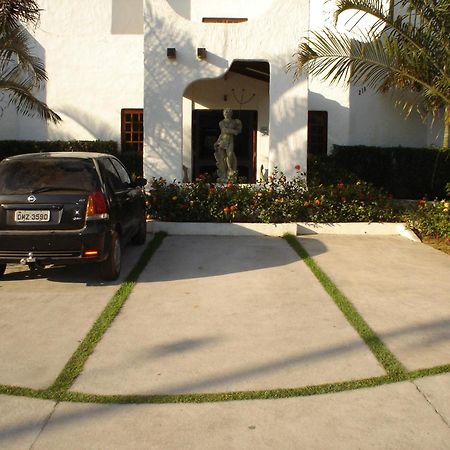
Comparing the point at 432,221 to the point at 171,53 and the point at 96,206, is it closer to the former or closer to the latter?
the point at 171,53

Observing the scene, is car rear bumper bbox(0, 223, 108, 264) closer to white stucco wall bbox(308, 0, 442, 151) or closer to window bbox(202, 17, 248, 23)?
white stucco wall bbox(308, 0, 442, 151)

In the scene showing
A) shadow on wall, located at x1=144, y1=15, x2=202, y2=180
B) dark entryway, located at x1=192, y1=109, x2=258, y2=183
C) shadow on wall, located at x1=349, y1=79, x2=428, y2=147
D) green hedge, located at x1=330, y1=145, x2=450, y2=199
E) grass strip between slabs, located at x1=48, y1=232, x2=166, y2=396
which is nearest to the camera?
grass strip between slabs, located at x1=48, y1=232, x2=166, y2=396

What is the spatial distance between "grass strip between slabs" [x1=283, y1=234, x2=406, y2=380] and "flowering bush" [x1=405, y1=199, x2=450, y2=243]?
2760 millimetres

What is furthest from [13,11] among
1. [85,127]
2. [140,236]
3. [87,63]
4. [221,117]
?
[221,117]

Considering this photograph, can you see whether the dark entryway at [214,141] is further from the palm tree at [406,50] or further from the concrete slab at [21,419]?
the concrete slab at [21,419]

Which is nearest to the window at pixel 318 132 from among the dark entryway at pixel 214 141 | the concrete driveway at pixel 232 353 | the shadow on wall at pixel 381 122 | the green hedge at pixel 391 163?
the shadow on wall at pixel 381 122

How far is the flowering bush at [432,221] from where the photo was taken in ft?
31.8

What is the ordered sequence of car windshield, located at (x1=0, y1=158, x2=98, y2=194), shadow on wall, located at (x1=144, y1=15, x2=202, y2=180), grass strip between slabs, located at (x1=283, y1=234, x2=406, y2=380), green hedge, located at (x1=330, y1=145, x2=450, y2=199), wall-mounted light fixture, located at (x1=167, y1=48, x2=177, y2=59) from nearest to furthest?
grass strip between slabs, located at (x1=283, y1=234, x2=406, y2=380) < car windshield, located at (x1=0, y1=158, x2=98, y2=194) < wall-mounted light fixture, located at (x1=167, y1=48, x2=177, y2=59) < shadow on wall, located at (x1=144, y1=15, x2=202, y2=180) < green hedge, located at (x1=330, y1=145, x2=450, y2=199)

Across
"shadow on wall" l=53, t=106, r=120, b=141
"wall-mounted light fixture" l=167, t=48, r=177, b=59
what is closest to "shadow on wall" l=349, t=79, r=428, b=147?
"wall-mounted light fixture" l=167, t=48, r=177, b=59

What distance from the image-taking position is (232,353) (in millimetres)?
4793

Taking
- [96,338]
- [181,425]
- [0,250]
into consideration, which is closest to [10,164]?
[0,250]

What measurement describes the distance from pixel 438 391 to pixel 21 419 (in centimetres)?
282

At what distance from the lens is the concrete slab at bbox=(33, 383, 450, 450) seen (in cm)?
342

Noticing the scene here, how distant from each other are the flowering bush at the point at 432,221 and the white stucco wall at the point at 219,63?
7.69 feet
